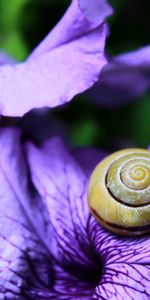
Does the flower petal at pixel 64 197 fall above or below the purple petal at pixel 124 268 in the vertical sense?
above

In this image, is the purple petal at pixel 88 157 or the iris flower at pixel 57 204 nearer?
the iris flower at pixel 57 204

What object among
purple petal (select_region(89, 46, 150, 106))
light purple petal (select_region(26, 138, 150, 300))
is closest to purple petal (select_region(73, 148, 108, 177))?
light purple petal (select_region(26, 138, 150, 300))

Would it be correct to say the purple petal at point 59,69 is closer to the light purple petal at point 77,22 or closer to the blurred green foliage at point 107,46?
the light purple petal at point 77,22

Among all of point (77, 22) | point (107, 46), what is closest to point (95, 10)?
point (77, 22)

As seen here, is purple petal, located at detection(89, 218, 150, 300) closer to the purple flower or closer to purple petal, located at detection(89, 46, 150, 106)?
the purple flower

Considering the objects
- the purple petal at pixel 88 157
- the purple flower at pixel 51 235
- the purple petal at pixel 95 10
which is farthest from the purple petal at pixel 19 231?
the purple petal at pixel 95 10

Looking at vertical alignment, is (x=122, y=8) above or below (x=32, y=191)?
above

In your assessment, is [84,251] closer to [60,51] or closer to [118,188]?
[118,188]

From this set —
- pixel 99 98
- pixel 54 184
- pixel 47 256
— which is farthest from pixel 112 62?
pixel 47 256

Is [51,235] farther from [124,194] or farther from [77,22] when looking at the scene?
[77,22]
